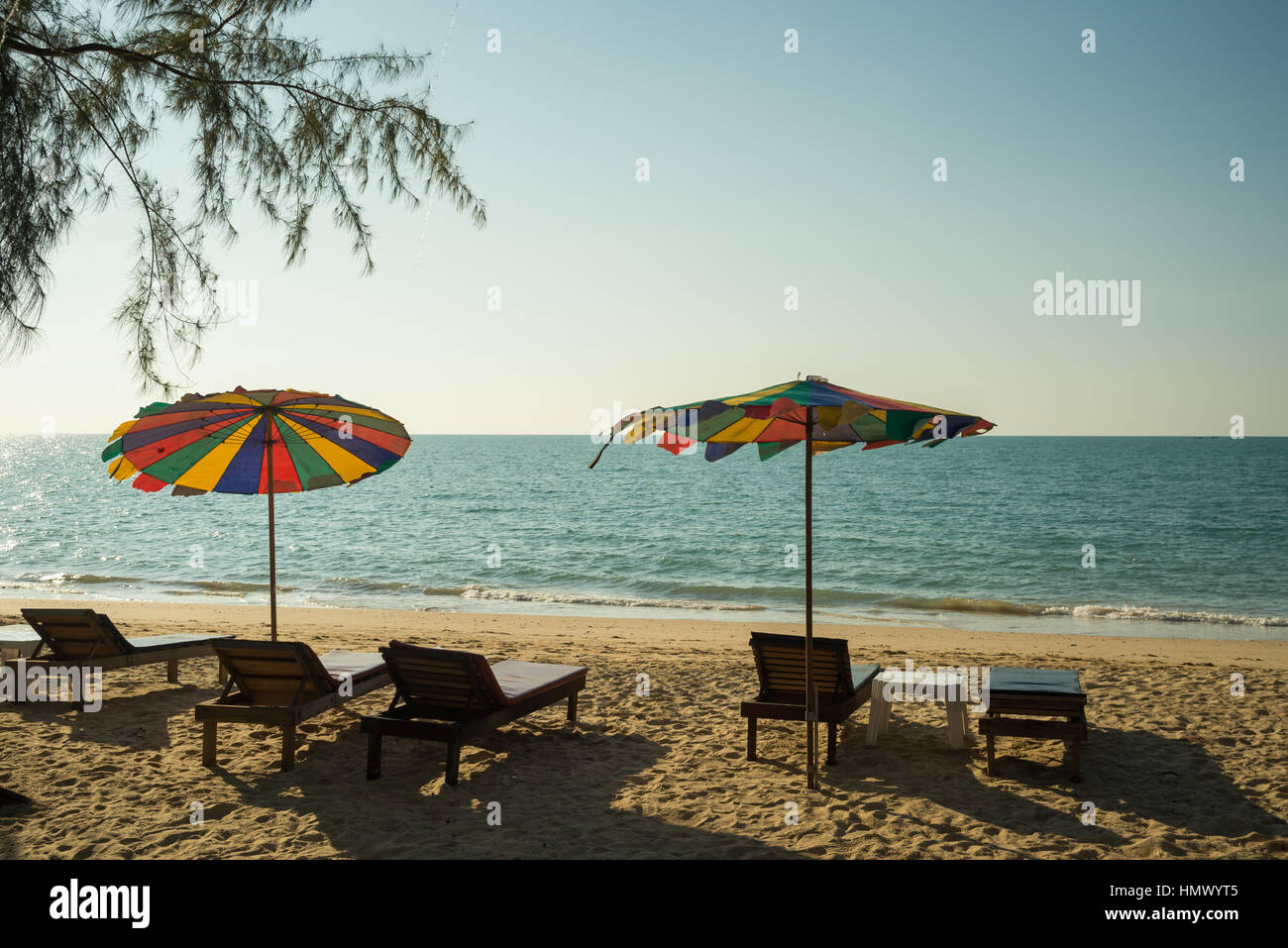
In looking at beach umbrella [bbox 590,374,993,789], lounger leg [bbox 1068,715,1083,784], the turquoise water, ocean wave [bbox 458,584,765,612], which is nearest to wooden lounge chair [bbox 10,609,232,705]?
beach umbrella [bbox 590,374,993,789]

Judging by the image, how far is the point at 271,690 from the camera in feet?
19.7

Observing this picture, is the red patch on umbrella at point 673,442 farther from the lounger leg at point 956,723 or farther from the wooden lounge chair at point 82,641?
the wooden lounge chair at point 82,641

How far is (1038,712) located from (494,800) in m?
3.47

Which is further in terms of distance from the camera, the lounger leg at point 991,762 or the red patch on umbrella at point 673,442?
the lounger leg at point 991,762

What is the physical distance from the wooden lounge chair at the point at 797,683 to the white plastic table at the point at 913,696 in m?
0.36

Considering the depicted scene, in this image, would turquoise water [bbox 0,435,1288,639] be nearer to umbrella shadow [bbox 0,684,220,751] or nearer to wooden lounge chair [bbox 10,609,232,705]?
umbrella shadow [bbox 0,684,220,751]

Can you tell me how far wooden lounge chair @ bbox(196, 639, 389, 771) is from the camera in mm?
5754

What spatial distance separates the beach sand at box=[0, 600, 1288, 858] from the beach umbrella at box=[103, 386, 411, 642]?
162 cm

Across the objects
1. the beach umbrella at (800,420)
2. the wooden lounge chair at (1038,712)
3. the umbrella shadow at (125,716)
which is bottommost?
the umbrella shadow at (125,716)

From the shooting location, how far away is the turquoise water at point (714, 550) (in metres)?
19.0

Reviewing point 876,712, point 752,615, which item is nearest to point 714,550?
point 752,615

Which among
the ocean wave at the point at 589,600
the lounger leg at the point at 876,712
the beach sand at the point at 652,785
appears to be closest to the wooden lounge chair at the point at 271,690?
the beach sand at the point at 652,785
